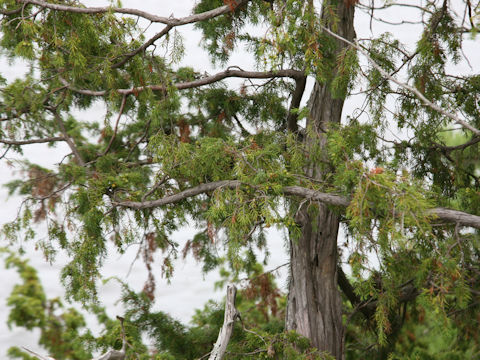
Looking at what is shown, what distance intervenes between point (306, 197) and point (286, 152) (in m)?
0.46

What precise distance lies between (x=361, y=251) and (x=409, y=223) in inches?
14.1

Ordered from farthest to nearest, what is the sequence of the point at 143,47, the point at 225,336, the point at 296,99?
1. the point at 296,99
2. the point at 143,47
3. the point at 225,336

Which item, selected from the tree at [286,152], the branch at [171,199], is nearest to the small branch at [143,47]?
the tree at [286,152]

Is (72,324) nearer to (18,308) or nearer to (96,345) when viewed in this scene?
(18,308)

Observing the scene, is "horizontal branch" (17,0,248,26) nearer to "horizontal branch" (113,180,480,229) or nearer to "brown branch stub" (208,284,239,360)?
"horizontal branch" (113,180,480,229)

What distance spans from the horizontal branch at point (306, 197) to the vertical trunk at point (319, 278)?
75 centimetres

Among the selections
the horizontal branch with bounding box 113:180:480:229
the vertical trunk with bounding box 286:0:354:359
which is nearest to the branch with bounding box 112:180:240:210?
the horizontal branch with bounding box 113:180:480:229

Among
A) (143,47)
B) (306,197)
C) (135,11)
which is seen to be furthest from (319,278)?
(135,11)

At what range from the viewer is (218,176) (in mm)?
3104

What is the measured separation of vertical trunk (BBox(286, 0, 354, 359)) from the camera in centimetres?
368

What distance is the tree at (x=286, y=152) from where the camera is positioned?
2.66 metres

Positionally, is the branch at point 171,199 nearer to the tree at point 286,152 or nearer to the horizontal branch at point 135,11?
the tree at point 286,152

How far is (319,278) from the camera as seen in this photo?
12.3ft

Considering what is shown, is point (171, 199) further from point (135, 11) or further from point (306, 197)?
point (135, 11)
